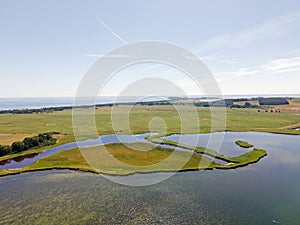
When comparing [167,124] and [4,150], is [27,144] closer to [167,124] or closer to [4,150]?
[4,150]

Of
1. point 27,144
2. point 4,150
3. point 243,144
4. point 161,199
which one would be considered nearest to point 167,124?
point 243,144

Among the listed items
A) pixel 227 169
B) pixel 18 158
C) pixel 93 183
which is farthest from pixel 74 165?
pixel 227 169

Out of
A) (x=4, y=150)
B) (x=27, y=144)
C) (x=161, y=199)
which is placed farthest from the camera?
(x=27, y=144)

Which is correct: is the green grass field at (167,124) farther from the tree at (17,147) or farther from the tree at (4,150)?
the tree at (4,150)

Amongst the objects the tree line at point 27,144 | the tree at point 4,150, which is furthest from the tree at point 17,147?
the tree at point 4,150

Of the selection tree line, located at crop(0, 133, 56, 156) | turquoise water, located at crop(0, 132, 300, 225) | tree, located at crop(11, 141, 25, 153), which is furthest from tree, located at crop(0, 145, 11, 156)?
turquoise water, located at crop(0, 132, 300, 225)

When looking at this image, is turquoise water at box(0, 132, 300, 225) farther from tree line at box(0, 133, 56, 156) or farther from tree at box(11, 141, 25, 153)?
tree at box(11, 141, 25, 153)

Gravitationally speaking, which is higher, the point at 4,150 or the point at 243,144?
the point at 4,150
